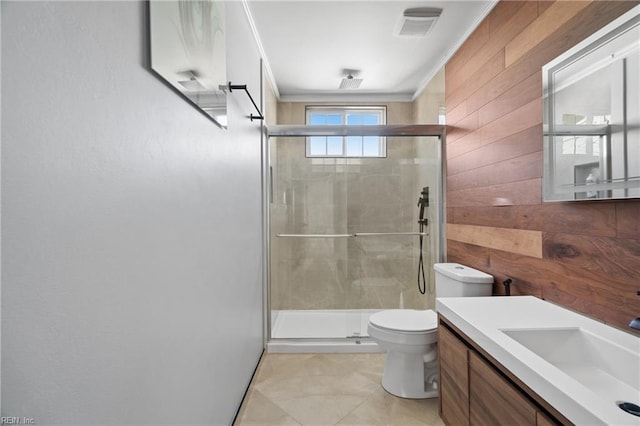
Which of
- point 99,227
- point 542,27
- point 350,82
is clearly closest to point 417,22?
point 542,27

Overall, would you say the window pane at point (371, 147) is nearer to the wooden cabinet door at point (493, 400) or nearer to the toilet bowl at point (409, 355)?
the toilet bowl at point (409, 355)

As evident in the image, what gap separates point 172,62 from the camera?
3.23 ft

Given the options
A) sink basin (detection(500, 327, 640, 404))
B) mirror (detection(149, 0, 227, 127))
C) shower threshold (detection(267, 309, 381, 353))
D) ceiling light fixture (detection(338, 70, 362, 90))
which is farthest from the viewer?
ceiling light fixture (detection(338, 70, 362, 90))

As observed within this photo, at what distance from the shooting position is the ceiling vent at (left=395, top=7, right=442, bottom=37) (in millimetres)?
2213

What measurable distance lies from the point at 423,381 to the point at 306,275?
54.6 inches

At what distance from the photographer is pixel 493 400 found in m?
1.15

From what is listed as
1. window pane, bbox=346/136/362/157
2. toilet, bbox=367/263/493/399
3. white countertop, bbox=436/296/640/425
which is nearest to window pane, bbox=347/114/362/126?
window pane, bbox=346/136/362/157

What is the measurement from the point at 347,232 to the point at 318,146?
0.81 m

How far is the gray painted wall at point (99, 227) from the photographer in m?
0.51

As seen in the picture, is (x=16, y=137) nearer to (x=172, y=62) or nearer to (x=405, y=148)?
(x=172, y=62)

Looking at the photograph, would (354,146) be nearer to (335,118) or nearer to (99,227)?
(335,118)

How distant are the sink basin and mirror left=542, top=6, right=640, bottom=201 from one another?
1.67 feet

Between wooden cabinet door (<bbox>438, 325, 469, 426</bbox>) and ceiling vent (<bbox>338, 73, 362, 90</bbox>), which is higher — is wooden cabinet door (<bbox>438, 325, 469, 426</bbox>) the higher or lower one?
the lower one

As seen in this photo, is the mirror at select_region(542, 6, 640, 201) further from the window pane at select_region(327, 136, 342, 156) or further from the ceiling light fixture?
the ceiling light fixture
